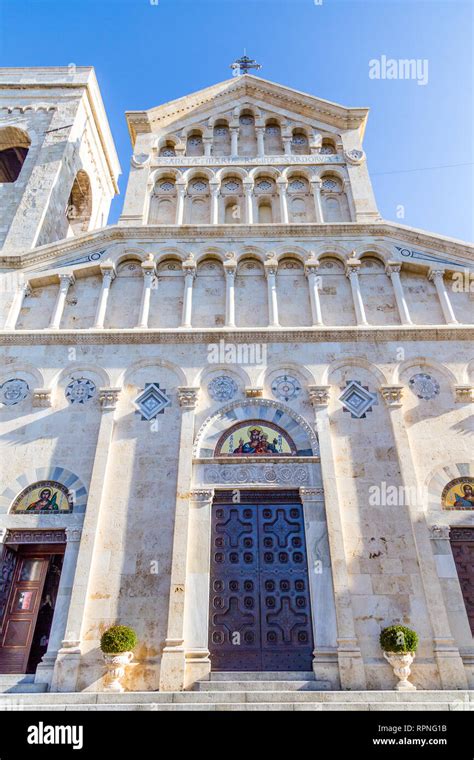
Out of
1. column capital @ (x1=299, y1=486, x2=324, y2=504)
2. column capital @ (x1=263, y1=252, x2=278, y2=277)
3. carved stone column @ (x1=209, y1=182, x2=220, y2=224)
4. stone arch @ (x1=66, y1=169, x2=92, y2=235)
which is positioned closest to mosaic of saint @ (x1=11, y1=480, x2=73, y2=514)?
column capital @ (x1=299, y1=486, x2=324, y2=504)

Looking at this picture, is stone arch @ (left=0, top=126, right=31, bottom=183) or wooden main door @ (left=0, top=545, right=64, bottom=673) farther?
stone arch @ (left=0, top=126, right=31, bottom=183)

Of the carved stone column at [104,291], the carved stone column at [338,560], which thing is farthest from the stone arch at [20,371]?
the carved stone column at [338,560]

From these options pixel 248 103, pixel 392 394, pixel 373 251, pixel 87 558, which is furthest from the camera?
pixel 248 103

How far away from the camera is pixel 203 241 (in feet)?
49.7

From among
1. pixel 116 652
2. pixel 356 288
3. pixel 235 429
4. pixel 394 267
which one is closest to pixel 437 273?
pixel 394 267

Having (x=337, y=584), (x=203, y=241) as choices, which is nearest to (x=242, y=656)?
(x=337, y=584)

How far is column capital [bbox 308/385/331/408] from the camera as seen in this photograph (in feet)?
39.6

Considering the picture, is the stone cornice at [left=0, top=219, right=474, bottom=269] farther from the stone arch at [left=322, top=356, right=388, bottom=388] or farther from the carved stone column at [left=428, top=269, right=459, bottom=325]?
the stone arch at [left=322, top=356, right=388, bottom=388]

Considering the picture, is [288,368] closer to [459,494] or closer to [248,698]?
[459,494]

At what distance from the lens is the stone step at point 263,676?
9078 millimetres

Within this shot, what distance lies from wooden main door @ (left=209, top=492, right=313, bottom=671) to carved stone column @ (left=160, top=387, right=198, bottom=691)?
659 millimetres

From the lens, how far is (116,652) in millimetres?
8789

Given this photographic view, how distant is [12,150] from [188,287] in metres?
12.5
